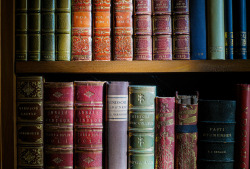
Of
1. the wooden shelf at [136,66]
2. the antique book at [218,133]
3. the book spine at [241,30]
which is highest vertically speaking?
the book spine at [241,30]

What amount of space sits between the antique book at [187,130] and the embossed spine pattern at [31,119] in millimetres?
428

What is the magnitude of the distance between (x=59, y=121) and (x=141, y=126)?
0.83ft

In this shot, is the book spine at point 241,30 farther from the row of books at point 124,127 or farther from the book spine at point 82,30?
the book spine at point 82,30

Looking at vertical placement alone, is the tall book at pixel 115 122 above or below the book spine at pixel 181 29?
below

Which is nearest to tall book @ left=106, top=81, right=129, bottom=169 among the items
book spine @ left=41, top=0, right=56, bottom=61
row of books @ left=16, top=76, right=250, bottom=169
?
row of books @ left=16, top=76, right=250, bottom=169

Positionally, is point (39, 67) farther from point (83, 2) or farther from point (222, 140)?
point (222, 140)

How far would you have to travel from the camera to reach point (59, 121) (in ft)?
2.55

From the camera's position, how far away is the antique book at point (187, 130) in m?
0.77

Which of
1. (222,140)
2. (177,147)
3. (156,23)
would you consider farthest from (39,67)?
(222,140)

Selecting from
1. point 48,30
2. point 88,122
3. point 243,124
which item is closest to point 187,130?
point 243,124

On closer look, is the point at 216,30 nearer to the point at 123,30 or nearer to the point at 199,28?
the point at 199,28

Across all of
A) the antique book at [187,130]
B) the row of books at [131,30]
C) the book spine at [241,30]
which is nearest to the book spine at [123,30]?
the row of books at [131,30]

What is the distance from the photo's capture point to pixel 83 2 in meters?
0.78

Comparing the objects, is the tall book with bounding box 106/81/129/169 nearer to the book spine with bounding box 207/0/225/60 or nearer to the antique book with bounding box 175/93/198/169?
the antique book with bounding box 175/93/198/169
